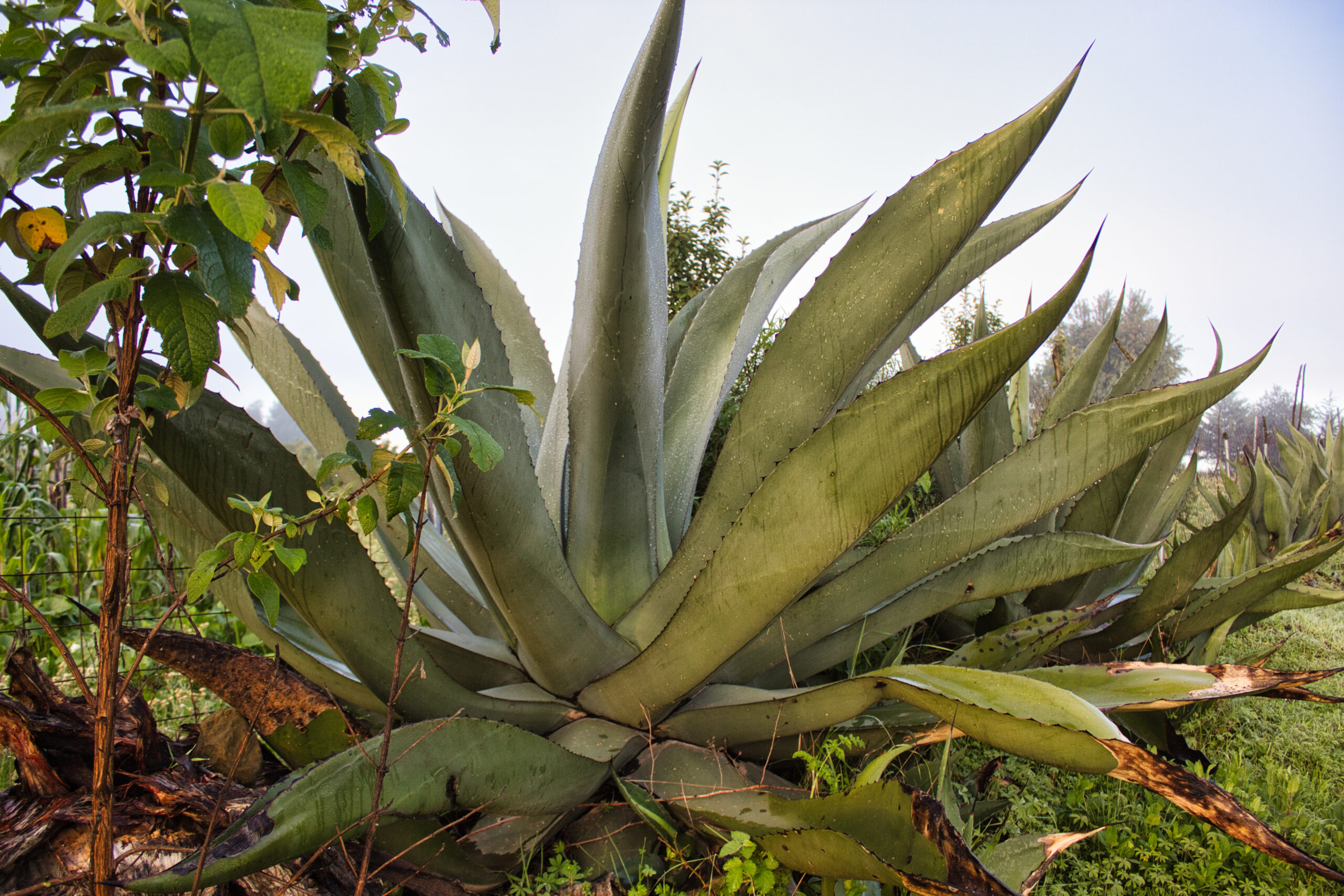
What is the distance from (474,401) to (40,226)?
0.48 metres

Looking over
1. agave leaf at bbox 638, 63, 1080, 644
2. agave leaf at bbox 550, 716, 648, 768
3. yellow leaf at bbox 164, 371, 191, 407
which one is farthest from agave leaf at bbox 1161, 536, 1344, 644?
yellow leaf at bbox 164, 371, 191, 407

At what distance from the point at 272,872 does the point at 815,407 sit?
3.49 feet

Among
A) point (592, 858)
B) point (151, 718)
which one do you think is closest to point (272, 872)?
point (151, 718)

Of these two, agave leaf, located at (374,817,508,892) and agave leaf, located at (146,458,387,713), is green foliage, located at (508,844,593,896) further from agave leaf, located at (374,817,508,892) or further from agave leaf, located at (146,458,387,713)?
agave leaf, located at (146,458,387,713)

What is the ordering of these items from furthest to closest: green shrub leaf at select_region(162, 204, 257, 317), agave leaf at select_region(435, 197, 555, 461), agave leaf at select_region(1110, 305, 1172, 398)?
agave leaf at select_region(1110, 305, 1172, 398), agave leaf at select_region(435, 197, 555, 461), green shrub leaf at select_region(162, 204, 257, 317)

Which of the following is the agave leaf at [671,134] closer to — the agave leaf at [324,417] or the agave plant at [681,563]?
the agave plant at [681,563]

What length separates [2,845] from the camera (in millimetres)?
1039

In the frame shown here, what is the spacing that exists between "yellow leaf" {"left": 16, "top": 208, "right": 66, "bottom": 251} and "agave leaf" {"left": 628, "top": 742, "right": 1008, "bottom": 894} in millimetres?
1041

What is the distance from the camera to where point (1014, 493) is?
124 cm

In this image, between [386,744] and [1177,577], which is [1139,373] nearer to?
[1177,577]

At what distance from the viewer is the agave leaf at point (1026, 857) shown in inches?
A: 39.7

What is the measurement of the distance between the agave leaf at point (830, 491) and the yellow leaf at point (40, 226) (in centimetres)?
82

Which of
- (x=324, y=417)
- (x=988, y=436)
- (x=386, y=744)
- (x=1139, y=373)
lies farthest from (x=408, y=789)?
(x=1139, y=373)

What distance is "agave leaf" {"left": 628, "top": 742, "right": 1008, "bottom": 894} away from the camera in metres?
0.84
